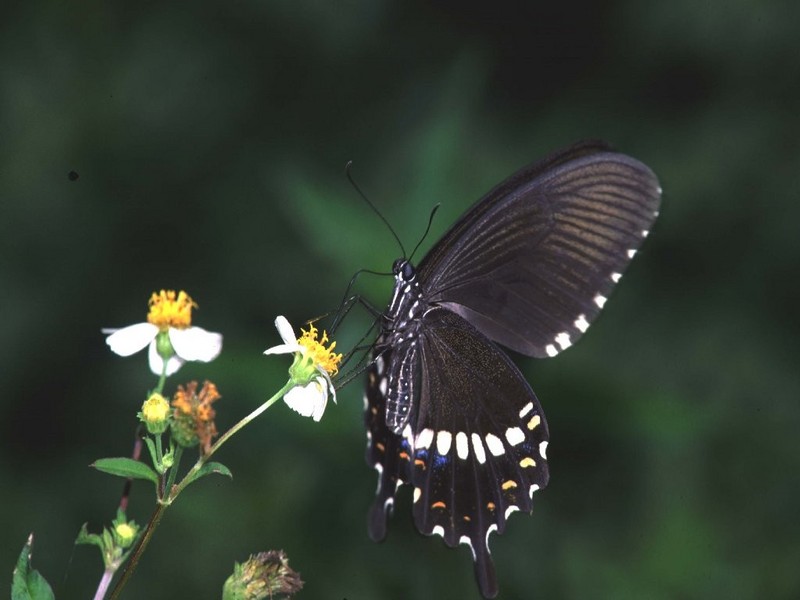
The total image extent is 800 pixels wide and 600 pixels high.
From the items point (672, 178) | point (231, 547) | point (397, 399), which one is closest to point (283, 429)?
point (231, 547)

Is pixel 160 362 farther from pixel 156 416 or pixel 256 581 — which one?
pixel 256 581

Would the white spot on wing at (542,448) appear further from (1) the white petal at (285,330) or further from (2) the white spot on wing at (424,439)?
(1) the white petal at (285,330)

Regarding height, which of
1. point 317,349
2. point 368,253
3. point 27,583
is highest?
point 368,253

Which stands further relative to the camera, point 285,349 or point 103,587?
point 285,349

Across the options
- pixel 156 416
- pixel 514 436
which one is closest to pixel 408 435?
pixel 514 436

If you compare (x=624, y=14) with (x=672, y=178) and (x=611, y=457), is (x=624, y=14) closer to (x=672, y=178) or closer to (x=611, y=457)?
(x=672, y=178)
